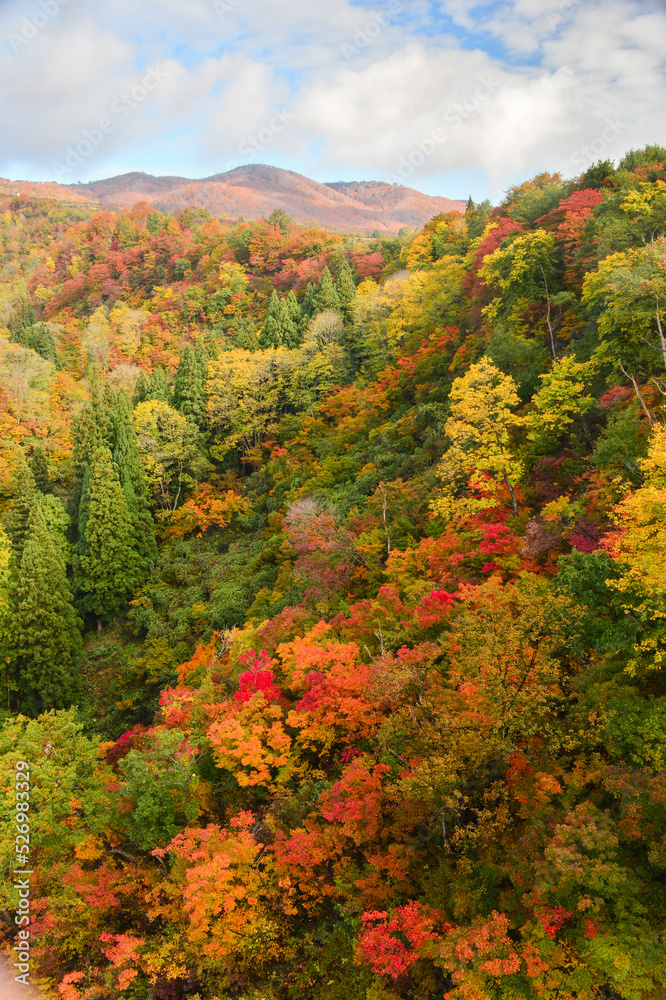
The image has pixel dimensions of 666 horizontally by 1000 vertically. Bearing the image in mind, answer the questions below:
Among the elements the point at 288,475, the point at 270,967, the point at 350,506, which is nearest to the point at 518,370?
the point at 350,506

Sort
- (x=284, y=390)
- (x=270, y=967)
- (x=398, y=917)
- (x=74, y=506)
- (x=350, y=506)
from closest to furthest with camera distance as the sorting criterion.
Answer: (x=398, y=917) < (x=270, y=967) < (x=350, y=506) < (x=74, y=506) < (x=284, y=390)

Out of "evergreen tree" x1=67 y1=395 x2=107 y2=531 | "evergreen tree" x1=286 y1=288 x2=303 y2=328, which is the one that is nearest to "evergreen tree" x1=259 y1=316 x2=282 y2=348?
"evergreen tree" x1=286 y1=288 x2=303 y2=328

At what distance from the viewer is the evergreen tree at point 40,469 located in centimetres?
3256

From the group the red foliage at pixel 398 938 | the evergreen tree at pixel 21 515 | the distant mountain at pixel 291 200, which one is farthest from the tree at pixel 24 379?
the distant mountain at pixel 291 200

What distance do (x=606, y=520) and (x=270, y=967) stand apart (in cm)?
1197

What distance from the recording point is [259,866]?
11406 millimetres

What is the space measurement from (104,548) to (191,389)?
15.2 m

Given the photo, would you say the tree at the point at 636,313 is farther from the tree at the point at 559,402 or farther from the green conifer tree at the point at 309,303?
the green conifer tree at the point at 309,303

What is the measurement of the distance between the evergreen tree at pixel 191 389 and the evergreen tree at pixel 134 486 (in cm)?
494

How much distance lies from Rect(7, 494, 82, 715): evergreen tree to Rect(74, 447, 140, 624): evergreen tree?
3172 millimetres

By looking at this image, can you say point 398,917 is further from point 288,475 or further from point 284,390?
point 284,390

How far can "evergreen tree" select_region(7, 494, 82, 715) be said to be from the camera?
80.6ft

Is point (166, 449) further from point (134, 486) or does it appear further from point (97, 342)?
point (97, 342)

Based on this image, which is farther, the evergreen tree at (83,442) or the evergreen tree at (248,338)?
the evergreen tree at (248,338)
